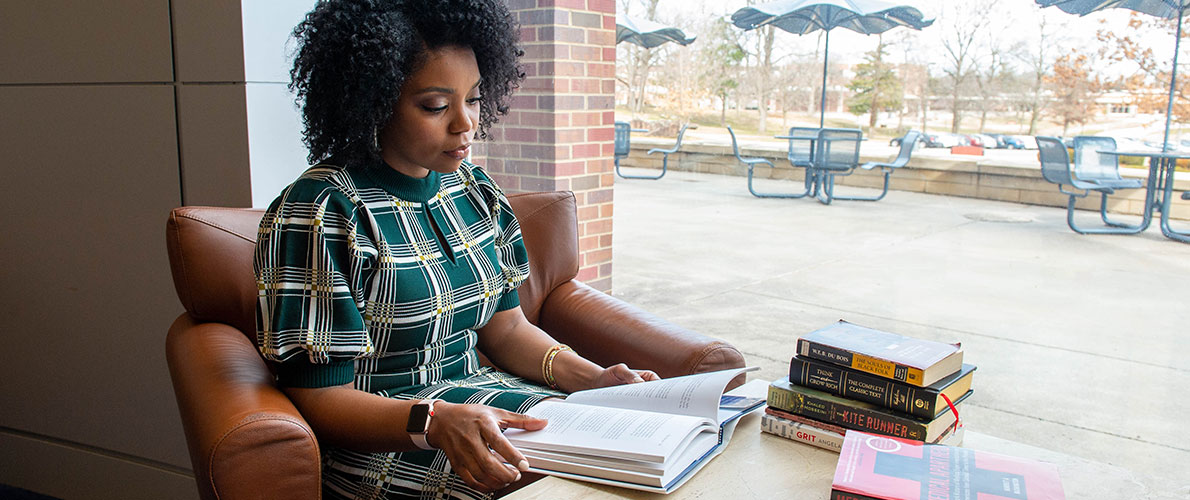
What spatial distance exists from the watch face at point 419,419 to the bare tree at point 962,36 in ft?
26.9

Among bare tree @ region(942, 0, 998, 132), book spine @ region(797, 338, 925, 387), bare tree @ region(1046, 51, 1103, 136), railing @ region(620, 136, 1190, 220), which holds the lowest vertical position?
railing @ region(620, 136, 1190, 220)

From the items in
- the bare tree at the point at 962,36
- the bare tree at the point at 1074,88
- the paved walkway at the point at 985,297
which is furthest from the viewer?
the bare tree at the point at 962,36

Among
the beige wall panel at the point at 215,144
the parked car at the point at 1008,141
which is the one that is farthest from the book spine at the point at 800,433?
the parked car at the point at 1008,141

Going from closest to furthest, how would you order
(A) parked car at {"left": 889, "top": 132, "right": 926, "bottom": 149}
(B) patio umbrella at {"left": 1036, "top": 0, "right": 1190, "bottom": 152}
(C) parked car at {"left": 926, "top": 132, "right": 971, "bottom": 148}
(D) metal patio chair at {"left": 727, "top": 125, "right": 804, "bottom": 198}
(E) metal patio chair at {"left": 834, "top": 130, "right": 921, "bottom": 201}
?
(B) patio umbrella at {"left": 1036, "top": 0, "right": 1190, "bottom": 152}, (E) metal patio chair at {"left": 834, "top": 130, "right": 921, "bottom": 201}, (D) metal patio chair at {"left": 727, "top": 125, "right": 804, "bottom": 198}, (C) parked car at {"left": 926, "top": 132, "right": 971, "bottom": 148}, (A) parked car at {"left": 889, "top": 132, "right": 926, "bottom": 149}

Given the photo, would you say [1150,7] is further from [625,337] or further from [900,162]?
[625,337]

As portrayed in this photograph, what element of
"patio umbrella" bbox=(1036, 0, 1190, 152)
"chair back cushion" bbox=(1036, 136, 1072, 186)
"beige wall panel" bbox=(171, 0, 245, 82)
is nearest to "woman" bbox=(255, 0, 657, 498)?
"beige wall panel" bbox=(171, 0, 245, 82)

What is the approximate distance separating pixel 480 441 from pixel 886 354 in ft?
1.91

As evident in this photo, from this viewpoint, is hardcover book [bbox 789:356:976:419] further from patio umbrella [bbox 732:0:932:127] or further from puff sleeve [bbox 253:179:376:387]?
patio umbrella [bbox 732:0:932:127]

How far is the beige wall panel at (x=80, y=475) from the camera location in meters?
2.18

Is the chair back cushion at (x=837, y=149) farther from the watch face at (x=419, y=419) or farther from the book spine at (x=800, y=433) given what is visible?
the watch face at (x=419, y=419)

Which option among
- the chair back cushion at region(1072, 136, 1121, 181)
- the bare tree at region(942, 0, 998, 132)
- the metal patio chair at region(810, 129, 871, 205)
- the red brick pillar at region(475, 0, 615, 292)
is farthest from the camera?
the bare tree at region(942, 0, 998, 132)

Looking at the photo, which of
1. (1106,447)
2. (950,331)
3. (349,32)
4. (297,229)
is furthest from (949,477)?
(950,331)

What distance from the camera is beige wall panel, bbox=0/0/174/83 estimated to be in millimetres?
1982

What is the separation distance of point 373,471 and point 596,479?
15.7 inches
